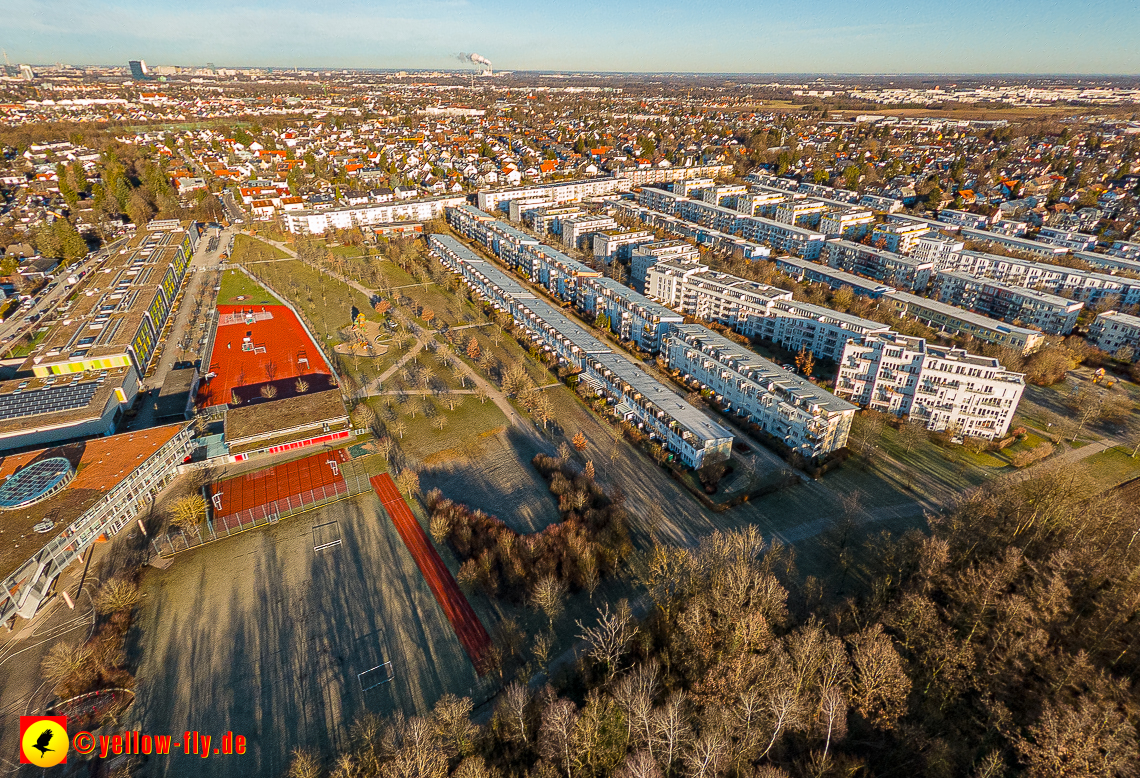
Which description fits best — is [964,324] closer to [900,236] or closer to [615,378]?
[900,236]

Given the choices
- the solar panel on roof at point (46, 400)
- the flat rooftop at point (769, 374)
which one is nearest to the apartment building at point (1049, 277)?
the flat rooftop at point (769, 374)

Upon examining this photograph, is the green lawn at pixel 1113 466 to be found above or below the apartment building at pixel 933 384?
below

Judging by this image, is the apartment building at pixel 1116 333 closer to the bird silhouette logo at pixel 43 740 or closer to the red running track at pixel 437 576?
the red running track at pixel 437 576

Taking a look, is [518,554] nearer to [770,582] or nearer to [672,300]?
[770,582]

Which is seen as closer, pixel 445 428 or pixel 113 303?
pixel 445 428

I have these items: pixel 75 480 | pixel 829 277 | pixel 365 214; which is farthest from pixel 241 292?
pixel 829 277

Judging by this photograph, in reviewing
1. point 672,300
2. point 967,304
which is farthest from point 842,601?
point 967,304
